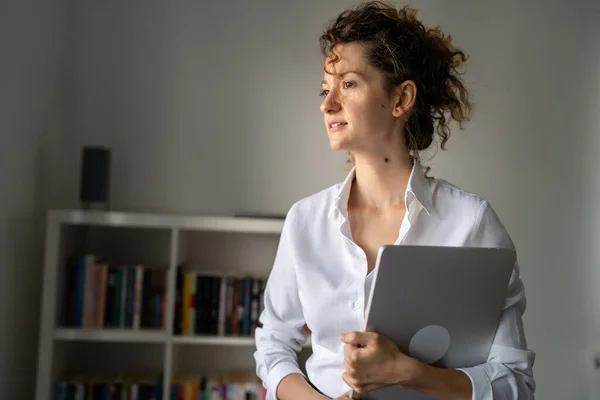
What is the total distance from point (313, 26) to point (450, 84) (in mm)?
1329

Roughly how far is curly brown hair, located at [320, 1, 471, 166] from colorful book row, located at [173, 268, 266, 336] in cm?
116

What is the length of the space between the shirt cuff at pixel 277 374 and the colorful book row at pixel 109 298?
3.48 feet

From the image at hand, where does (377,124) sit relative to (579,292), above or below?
above

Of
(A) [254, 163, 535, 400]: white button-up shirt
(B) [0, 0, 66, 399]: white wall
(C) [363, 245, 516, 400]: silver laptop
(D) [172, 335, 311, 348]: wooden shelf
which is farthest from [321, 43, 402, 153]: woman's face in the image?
(B) [0, 0, 66, 399]: white wall

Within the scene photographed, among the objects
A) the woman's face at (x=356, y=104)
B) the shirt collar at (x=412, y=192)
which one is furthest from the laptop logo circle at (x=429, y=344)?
the woman's face at (x=356, y=104)

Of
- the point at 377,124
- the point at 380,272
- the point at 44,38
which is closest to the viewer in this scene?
the point at 380,272

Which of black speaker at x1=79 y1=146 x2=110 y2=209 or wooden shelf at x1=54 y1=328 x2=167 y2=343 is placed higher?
black speaker at x1=79 y1=146 x2=110 y2=209

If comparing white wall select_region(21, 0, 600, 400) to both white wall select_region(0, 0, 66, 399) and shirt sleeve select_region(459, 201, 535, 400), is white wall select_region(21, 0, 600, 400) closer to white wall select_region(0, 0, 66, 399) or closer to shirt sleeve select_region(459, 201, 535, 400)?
white wall select_region(0, 0, 66, 399)

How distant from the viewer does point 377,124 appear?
134cm

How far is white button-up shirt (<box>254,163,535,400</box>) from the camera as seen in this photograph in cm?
119

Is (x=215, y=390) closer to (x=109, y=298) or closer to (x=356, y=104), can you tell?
(x=109, y=298)

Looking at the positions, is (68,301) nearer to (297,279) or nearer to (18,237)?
(18,237)

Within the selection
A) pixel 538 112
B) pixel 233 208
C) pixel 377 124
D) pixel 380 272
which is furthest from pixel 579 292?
pixel 380 272

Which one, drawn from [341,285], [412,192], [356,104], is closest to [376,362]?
[341,285]
